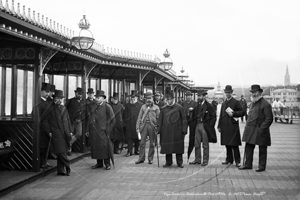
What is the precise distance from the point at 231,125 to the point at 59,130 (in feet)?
14.0

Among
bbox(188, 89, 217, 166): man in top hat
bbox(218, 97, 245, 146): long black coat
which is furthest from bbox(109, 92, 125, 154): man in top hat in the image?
bbox(218, 97, 245, 146): long black coat

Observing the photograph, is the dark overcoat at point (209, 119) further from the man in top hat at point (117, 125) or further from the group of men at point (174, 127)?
the man in top hat at point (117, 125)

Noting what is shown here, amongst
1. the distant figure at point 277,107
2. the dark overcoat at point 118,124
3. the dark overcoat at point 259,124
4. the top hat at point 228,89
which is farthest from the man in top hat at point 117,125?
the distant figure at point 277,107

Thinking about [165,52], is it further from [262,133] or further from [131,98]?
[262,133]

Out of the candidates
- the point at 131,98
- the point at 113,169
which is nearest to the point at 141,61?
the point at 131,98

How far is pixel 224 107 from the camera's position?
8.58 m

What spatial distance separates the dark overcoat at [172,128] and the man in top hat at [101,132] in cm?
135

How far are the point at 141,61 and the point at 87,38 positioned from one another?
491 centimetres

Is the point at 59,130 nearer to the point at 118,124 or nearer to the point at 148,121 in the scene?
the point at 148,121

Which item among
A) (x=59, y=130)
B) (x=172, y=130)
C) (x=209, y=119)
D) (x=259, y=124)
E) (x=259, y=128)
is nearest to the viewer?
(x=59, y=130)

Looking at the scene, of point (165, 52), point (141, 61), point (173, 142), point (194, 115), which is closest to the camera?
point (173, 142)

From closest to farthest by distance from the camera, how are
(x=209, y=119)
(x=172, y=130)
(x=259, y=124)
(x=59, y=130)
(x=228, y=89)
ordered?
(x=59, y=130), (x=259, y=124), (x=172, y=130), (x=228, y=89), (x=209, y=119)

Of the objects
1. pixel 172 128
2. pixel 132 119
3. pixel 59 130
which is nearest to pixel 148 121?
pixel 172 128

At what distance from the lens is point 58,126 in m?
7.43
